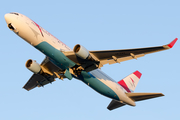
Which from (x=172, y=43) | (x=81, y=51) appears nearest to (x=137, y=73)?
(x=172, y=43)

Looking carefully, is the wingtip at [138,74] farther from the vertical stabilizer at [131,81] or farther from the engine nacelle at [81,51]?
the engine nacelle at [81,51]

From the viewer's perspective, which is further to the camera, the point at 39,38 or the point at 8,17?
the point at 39,38

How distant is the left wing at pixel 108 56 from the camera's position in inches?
1208

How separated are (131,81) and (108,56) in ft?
43.4

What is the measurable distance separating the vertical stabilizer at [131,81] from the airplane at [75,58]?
343 cm

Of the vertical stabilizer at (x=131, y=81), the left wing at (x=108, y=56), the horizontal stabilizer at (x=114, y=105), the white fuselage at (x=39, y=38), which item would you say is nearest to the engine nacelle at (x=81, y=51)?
the left wing at (x=108, y=56)

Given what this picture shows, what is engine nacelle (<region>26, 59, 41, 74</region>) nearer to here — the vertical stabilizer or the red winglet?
the vertical stabilizer

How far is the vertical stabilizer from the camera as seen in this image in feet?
137

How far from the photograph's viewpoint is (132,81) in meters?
43.8

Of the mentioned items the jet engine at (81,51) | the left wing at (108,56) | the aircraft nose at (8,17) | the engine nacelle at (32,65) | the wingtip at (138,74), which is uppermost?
the aircraft nose at (8,17)

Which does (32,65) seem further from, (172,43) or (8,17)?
(172,43)

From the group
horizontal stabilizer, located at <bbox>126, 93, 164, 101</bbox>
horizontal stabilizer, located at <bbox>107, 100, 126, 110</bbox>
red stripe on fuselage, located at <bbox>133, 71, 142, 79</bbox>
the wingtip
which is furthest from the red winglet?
the wingtip

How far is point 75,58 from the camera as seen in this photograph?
3134 centimetres

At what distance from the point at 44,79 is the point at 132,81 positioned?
14065 millimetres
